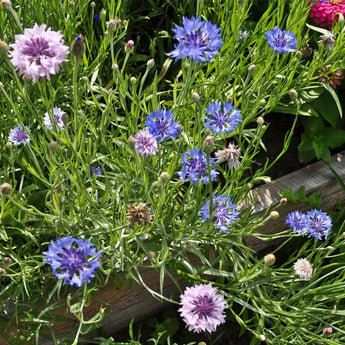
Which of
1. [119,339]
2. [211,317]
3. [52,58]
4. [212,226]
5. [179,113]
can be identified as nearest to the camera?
[52,58]

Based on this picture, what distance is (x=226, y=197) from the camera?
107 cm

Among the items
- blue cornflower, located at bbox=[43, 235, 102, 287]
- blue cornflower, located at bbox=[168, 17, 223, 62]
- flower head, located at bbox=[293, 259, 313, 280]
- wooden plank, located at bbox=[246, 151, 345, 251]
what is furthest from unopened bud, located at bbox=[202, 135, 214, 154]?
wooden plank, located at bbox=[246, 151, 345, 251]

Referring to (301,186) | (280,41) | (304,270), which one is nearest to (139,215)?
(304,270)

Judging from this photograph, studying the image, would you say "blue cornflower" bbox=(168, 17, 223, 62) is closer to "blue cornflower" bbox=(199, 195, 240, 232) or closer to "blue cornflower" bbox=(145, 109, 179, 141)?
"blue cornflower" bbox=(145, 109, 179, 141)

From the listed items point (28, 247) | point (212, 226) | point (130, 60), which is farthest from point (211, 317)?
point (130, 60)

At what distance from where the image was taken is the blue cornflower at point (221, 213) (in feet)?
3.34

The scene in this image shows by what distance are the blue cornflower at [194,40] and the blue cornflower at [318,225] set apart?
492 mm

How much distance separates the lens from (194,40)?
0.85m

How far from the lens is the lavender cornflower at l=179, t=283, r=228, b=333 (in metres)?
0.91

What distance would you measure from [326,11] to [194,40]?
699 mm

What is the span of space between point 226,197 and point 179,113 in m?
0.22

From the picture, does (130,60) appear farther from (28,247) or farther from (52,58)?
(52,58)

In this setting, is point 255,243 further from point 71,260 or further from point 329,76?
point 71,260

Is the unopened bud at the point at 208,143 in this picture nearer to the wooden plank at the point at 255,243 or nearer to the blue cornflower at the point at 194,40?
the blue cornflower at the point at 194,40
